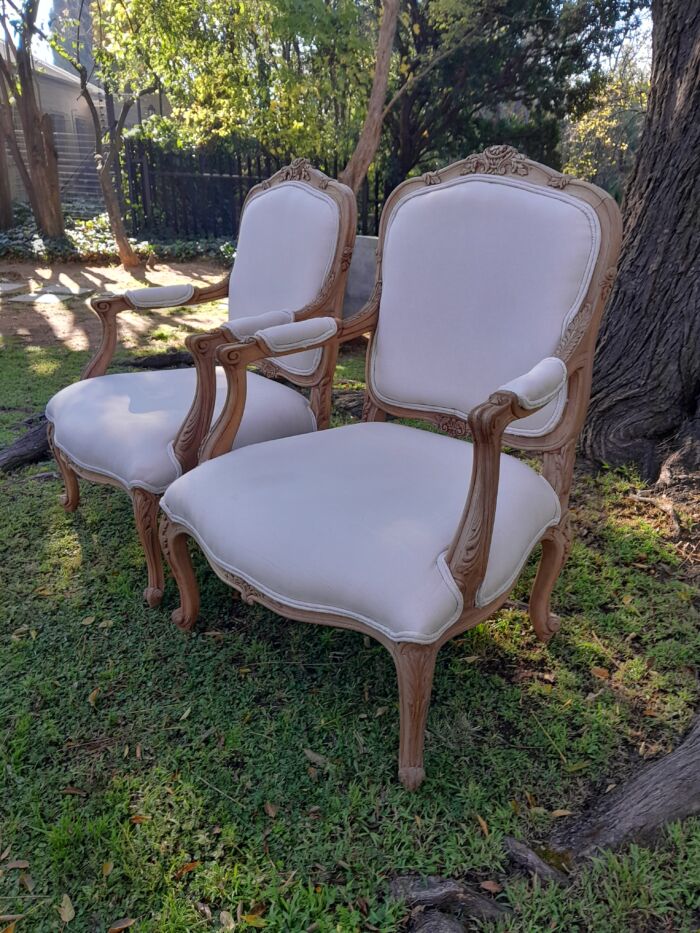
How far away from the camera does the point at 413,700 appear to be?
1314mm

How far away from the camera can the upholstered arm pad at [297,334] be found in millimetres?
1691

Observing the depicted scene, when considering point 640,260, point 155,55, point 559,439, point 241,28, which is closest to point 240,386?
point 559,439

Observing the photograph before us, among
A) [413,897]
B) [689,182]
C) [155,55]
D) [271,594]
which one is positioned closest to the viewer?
[413,897]

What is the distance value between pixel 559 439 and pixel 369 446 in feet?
1.57

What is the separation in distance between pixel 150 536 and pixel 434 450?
0.86m

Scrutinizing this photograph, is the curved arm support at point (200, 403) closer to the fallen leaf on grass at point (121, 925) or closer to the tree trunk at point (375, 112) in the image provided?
the fallen leaf on grass at point (121, 925)

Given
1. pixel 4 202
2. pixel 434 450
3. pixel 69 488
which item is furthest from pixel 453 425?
pixel 4 202

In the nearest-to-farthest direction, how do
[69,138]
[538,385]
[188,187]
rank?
[538,385] < [188,187] < [69,138]

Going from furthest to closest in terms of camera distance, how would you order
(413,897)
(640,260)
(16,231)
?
(16,231) < (640,260) < (413,897)

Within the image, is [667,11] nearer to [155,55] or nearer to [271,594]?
[271,594]

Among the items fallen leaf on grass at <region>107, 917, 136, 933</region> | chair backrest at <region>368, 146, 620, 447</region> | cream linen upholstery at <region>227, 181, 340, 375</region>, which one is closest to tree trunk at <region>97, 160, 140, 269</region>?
cream linen upholstery at <region>227, 181, 340, 375</region>

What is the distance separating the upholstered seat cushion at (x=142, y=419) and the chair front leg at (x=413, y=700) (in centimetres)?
89

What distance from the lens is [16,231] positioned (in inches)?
350

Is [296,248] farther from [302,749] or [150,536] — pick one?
[302,749]
